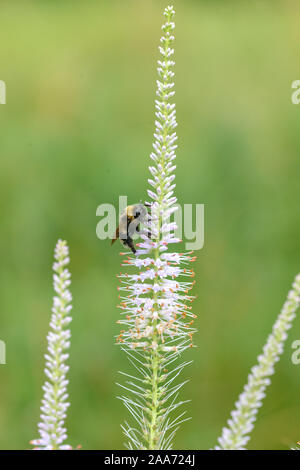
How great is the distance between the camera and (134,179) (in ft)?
25.6

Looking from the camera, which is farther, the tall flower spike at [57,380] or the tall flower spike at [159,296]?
the tall flower spike at [159,296]

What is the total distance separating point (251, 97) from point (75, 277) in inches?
177

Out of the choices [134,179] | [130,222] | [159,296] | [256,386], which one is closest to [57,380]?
[256,386]

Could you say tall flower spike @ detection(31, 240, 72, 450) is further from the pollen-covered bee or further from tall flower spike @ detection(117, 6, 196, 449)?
the pollen-covered bee

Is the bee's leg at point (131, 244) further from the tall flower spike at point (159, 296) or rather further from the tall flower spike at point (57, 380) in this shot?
the tall flower spike at point (57, 380)

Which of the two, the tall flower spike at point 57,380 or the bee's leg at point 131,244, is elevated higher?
the bee's leg at point 131,244

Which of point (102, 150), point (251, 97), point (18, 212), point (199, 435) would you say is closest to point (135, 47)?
point (251, 97)

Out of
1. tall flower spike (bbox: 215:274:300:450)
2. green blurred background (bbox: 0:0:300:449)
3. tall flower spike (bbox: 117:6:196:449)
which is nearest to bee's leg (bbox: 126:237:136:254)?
tall flower spike (bbox: 117:6:196:449)

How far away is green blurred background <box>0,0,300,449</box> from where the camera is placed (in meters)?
6.15

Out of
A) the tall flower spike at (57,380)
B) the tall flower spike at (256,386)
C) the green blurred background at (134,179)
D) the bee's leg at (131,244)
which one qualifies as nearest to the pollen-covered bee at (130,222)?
the bee's leg at (131,244)

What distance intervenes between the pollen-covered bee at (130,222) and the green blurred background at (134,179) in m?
2.38

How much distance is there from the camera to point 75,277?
24.5 feet

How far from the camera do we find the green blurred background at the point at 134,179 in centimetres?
615

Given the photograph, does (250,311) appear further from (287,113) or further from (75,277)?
(287,113)
